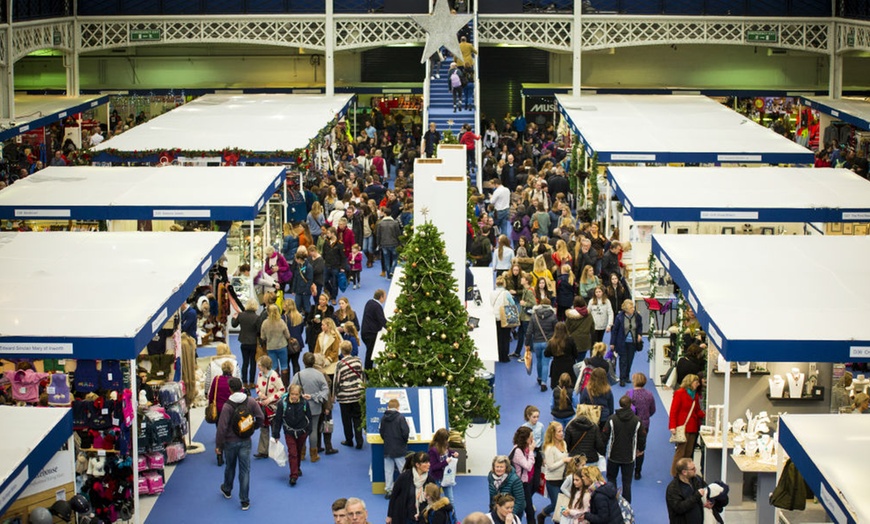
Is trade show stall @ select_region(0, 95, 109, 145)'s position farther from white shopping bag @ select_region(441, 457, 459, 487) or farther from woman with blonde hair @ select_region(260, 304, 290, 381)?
white shopping bag @ select_region(441, 457, 459, 487)

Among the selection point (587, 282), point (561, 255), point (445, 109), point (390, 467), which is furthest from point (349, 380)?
point (445, 109)

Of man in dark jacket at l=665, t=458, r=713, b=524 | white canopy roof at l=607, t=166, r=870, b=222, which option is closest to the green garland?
white canopy roof at l=607, t=166, r=870, b=222

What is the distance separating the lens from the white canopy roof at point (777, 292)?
12.9 m

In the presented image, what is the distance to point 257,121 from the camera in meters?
29.1

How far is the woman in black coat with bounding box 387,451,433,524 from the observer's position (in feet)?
38.1

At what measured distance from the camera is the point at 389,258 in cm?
2370

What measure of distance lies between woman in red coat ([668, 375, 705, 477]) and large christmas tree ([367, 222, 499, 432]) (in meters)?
1.96

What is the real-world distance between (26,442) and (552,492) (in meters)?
5.01

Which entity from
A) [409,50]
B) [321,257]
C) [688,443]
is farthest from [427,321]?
[409,50]

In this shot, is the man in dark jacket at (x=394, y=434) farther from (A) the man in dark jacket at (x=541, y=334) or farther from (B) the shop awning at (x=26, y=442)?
(A) the man in dark jacket at (x=541, y=334)

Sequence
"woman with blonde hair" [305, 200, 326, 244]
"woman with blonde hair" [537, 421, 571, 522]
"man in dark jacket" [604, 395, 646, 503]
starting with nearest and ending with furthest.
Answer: "woman with blonde hair" [537, 421, 571, 522] → "man in dark jacket" [604, 395, 646, 503] → "woman with blonde hair" [305, 200, 326, 244]

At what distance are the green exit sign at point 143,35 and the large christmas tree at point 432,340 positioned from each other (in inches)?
978

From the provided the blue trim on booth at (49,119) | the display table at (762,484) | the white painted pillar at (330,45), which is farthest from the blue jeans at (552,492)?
the white painted pillar at (330,45)

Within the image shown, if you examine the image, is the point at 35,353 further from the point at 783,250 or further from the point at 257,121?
the point at 257,121
